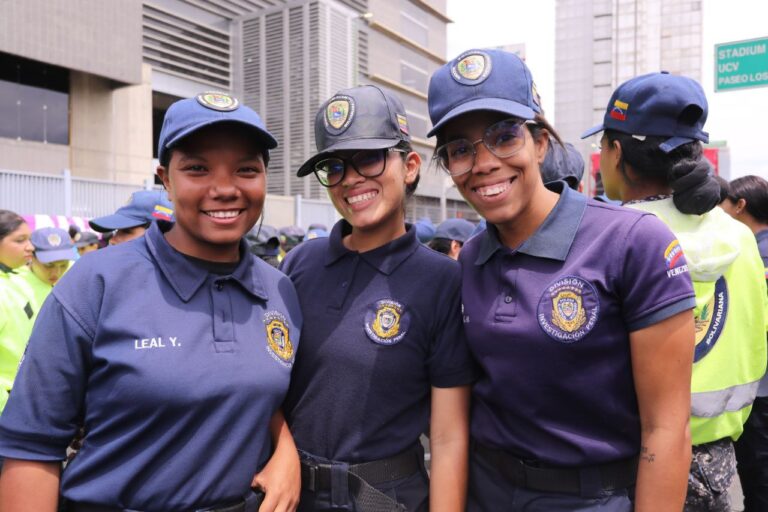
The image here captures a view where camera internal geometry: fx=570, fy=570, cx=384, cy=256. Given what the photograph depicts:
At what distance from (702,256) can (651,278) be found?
65 centimetres

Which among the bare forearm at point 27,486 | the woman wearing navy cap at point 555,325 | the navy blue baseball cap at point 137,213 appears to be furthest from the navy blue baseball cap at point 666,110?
the navy blue baseball cap at point 137,213

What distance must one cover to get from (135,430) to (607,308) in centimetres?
126

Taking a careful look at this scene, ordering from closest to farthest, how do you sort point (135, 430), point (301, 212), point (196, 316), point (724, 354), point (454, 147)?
point (135, 430), point (196, 316), point (454, 147), point (724, 354), point (301, 212)

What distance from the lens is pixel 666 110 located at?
6.49 ft

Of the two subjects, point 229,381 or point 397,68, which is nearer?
point 229,381

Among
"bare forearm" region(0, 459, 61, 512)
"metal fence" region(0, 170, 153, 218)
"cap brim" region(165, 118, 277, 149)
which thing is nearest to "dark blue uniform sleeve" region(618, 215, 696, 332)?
A: "cap brim" region(165, 118, 277, 149)

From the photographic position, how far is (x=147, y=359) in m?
1.44

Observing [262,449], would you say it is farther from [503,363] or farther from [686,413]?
[686,413]

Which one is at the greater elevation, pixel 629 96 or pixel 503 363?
pixel 629 96

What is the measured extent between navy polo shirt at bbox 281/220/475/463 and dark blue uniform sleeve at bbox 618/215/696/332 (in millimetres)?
548

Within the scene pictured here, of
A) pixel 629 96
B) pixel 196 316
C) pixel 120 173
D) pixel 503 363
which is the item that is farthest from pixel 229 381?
pixel 120 173

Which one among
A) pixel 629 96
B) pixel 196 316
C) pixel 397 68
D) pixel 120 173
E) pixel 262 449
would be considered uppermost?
pixel 397 68

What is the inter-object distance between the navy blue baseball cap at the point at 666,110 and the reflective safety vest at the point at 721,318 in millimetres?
243

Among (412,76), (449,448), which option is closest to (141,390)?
(449,448)
